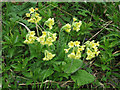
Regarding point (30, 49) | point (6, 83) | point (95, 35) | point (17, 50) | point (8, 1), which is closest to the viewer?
point (6, 83)

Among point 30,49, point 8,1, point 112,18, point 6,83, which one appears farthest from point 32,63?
point 112,18

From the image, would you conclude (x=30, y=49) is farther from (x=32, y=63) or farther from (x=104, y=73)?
(x=104, y=73)

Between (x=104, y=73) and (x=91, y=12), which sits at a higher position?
(x=91, y=12)

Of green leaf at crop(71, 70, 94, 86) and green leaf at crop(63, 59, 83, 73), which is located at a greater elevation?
green leaf at crop(63, 59, 83, 73)

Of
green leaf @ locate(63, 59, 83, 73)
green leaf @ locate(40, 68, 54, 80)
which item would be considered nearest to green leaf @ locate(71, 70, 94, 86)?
green leaf @ locate(63, 59, 83, 73)

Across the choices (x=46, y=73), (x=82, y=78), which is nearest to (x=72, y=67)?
(x=82, y=78)

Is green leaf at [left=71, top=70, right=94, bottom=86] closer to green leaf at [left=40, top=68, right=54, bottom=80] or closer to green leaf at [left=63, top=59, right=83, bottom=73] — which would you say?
green leaf at [left=63, top=59, right=83, bottom=73]

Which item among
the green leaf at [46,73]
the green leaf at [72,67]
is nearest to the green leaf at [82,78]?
the green leaf at [72,67]

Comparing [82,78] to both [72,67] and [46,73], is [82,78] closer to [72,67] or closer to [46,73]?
[72,67]

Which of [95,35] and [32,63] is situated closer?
[32,63]
